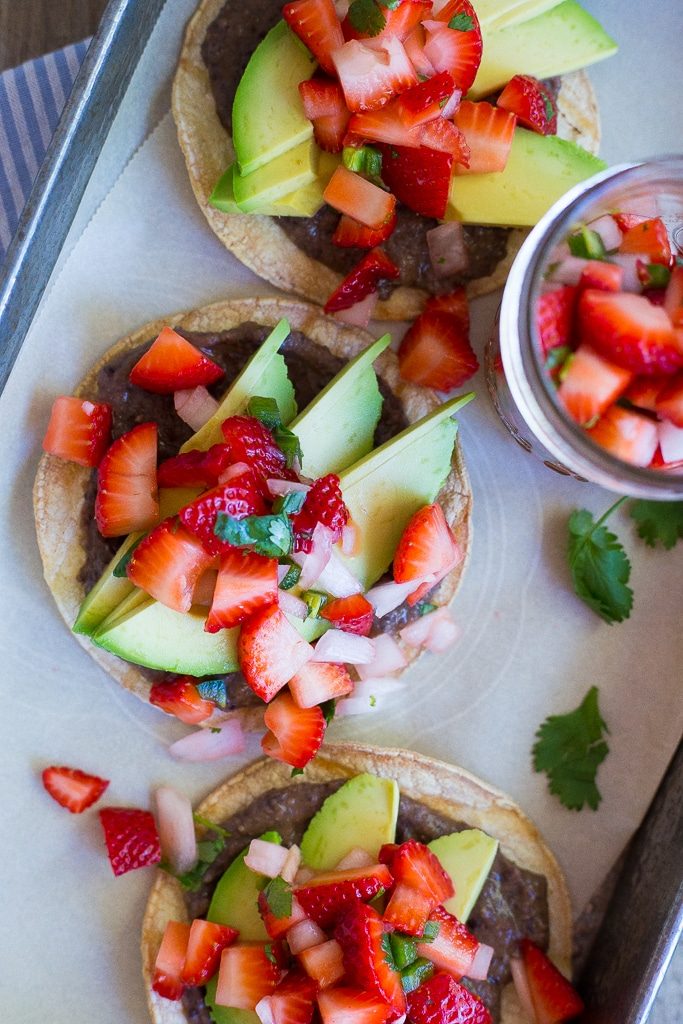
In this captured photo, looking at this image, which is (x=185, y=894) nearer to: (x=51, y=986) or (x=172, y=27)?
(x=51, y=986)

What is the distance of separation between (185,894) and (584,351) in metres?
1.70

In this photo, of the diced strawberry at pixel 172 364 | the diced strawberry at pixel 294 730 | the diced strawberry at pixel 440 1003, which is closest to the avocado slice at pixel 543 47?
the diced strawberry at pixel 172 364

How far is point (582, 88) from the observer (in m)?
2.71

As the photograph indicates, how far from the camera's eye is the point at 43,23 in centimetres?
289

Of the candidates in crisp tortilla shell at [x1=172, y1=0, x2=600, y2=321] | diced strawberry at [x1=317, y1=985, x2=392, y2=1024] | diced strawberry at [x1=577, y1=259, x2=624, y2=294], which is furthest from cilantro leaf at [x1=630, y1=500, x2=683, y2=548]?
diced strawberry at [x1=317, y1=985, x2=392, y2=1024]

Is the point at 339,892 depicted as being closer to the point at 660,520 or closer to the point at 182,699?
the point at 182,699

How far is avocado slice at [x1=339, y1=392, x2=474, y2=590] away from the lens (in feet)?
7.98

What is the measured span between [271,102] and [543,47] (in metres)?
0.72

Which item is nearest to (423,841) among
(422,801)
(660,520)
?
(422,801)

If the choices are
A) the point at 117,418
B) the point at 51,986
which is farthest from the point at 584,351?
the point at 51,986

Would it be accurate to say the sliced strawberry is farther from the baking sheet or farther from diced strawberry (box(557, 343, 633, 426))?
Result: diced strawberry (box(557, 343, 633, 426))

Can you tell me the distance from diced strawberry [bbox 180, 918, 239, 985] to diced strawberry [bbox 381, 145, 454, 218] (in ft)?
6.20

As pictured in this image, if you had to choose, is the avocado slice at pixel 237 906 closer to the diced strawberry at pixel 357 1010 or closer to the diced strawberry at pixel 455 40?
the diced strawberry at pixel 357 1010

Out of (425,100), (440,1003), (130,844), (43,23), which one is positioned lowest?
(440,1003)
